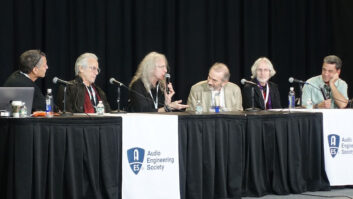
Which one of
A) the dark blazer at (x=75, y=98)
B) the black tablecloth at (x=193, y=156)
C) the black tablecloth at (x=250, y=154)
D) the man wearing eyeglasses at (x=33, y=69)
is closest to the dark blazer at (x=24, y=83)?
the man wearing eyeglasses at (x=33, y=69)

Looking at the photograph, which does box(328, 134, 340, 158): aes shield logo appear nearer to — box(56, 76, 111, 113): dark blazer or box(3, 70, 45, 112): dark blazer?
box(56, 76, 111, 113): dark blazer

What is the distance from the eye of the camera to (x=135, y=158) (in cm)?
463

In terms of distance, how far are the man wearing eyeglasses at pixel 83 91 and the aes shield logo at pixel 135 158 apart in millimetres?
1458

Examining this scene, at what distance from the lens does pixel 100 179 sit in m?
4.52

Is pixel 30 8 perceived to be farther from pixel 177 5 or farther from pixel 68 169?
pixel 68 169

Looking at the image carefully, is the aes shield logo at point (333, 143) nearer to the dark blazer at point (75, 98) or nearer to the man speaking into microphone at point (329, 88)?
the man speaking into microphone at point (329, 88)

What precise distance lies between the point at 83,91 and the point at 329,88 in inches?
111

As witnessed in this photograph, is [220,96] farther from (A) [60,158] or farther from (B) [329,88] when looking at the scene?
(A) [60,158]

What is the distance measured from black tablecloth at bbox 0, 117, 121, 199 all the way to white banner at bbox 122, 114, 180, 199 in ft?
0.25

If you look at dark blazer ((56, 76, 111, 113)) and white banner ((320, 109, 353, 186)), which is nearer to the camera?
white banner ((320, 109, 353, 186))

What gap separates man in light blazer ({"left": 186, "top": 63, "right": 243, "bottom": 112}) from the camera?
6.62 meters

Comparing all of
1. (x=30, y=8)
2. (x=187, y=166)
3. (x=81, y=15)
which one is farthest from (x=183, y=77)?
(x=187, y=166)

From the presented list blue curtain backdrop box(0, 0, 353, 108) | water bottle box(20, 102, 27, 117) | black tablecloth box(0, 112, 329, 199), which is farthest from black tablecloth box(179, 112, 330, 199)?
blue curtain backdrop box(0, 0, 353, 108)

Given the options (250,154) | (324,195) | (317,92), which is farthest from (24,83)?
(317,92)
